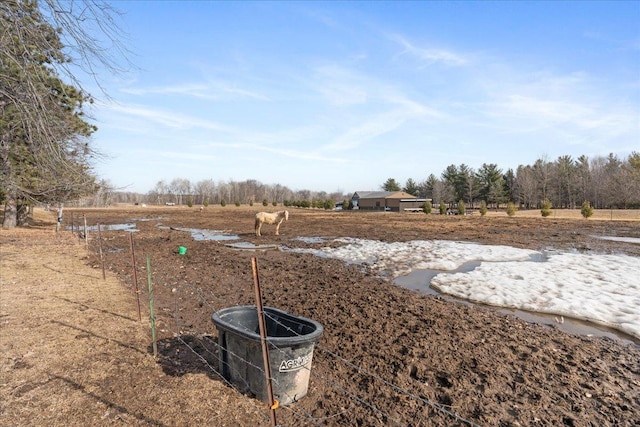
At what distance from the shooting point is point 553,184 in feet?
194

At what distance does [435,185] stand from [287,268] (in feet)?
205

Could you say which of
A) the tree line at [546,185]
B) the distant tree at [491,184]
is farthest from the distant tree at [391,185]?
the distant tree at [491,184]

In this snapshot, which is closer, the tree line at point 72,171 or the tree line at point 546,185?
the tree line at point 72,171

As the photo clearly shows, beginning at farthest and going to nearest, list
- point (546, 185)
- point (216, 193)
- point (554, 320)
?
point (216, 193) → point (546, 185) → point (554, 320)

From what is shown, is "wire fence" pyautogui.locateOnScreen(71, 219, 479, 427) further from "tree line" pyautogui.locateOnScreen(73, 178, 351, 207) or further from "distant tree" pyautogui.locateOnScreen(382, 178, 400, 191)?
"tree line" pyautogui.locateOnScreen(73, 178, 351, 207)

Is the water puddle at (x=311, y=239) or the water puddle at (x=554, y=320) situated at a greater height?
the water puddle at (x=311, y=239)

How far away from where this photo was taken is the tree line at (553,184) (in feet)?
161

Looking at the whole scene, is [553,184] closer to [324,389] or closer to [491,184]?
[491,184]

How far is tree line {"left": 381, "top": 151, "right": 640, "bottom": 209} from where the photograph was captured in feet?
161

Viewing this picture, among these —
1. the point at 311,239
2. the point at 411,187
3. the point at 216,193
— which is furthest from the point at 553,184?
the point at 216,193

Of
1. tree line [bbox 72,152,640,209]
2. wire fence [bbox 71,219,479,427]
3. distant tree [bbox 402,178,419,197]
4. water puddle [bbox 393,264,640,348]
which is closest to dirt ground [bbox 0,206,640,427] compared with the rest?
wire fence [bbox 71,219,479,427]

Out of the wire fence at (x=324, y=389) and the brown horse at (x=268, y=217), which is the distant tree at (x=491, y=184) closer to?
the brown horse at (x=268, y=217)

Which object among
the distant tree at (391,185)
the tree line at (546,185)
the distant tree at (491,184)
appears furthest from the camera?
the distant tree at (391,185)

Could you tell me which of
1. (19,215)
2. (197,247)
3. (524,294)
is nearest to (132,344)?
(524,294)
